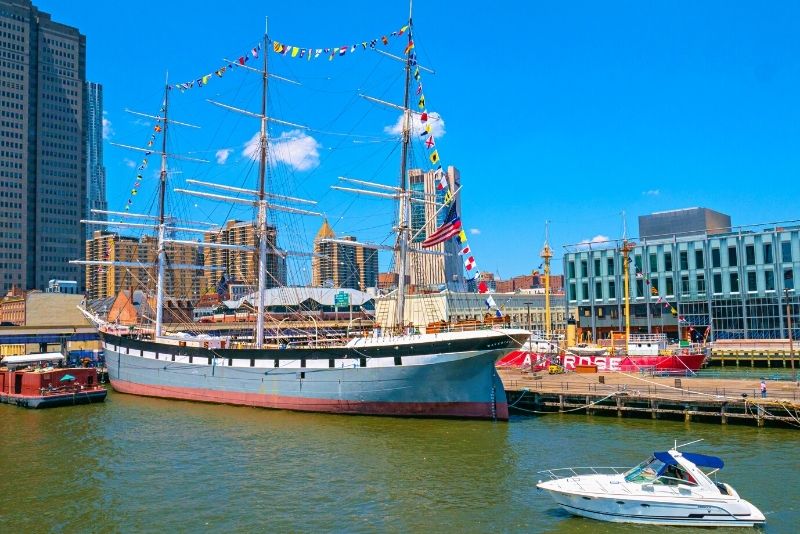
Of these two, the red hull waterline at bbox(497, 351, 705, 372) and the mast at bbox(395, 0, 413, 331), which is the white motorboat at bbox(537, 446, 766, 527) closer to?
the mast at bbox(395, 0, 413, 331)

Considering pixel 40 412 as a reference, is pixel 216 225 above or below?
above

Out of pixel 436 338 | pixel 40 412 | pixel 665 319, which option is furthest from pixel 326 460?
pixel 665 319

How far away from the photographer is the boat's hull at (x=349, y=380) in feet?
111

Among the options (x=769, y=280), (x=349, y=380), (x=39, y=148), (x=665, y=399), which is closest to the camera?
(x=665, y=399)

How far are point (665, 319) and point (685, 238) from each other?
394 inches

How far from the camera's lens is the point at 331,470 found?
24922 millimetres

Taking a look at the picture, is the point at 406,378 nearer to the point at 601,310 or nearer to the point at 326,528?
the point at 326,528

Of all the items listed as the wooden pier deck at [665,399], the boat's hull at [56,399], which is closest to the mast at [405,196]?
the wooden pier deck at [665,399]

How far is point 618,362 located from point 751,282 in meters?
Answer: 32.4

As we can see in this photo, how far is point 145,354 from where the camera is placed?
47406 millimetres

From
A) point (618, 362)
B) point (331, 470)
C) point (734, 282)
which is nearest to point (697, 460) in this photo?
point (331, 470)

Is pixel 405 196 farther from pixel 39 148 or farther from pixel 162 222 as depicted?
pixel 39 148

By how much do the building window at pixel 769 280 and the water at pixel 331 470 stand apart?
157ft

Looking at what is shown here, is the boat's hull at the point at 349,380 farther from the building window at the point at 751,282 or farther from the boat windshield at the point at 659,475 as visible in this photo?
the building window at the point at 751,282
